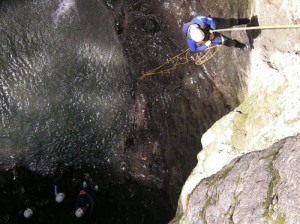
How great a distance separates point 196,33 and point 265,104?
6.10 feet

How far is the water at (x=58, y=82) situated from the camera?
8.39 meters

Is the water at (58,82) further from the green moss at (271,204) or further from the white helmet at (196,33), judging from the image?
the green moss at (271,204)

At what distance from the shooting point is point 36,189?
8.71 metres

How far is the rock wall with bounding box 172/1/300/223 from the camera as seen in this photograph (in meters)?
4.73

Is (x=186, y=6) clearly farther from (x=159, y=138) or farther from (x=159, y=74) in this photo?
(x=159, y=138)

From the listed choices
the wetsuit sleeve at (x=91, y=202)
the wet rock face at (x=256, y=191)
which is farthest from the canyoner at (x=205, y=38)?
the wetsuit sleeve at (x=91, y=202)

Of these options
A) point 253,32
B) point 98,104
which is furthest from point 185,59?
point 98,104

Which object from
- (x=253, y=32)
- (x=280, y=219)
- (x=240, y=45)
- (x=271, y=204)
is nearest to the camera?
(x=280, y=219)

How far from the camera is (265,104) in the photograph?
5141mm

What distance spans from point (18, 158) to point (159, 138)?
372 centimetres

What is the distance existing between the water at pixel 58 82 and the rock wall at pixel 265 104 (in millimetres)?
3472

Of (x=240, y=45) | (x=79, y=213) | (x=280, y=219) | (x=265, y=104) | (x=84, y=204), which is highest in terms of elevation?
(x=240, y=45)

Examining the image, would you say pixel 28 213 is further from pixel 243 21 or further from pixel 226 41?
pixel 243 21

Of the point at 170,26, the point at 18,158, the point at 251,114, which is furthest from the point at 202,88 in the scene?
the point at 18,158
